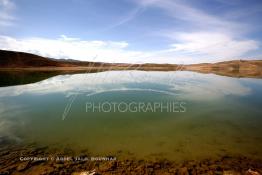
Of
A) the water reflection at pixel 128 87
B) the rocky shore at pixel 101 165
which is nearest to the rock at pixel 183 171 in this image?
the rocky shore at pixel 101 165

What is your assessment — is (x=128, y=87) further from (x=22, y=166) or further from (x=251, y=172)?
(x=251, y=172)

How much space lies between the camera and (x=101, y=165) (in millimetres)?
5504

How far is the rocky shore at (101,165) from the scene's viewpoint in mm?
5176

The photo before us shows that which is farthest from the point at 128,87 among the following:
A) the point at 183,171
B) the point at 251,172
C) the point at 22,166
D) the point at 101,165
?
the point at 251,172

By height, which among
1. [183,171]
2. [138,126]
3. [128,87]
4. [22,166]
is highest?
[128,87]

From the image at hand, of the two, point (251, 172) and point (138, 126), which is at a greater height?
point (138, 126)

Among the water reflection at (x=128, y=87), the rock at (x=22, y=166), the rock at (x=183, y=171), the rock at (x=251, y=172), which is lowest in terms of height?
the rock at (x=183, y=171)

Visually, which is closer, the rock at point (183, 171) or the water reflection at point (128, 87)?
the rock at point (183, 171)

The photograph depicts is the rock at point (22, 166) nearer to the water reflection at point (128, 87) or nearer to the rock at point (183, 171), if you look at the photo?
the rock at point (183, 171)

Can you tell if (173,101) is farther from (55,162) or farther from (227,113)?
(55,162)

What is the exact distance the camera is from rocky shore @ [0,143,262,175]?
17.0 feet

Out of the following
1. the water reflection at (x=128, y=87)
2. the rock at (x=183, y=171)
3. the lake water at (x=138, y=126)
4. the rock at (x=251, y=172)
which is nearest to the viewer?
the rock at (x=251, y=172)

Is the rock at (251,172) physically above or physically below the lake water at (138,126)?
below

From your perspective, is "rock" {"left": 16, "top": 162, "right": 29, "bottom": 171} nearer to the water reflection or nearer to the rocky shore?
the rocky shore
